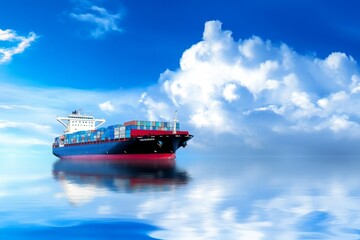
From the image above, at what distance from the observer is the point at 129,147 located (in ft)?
284

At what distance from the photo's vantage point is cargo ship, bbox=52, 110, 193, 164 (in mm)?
84375

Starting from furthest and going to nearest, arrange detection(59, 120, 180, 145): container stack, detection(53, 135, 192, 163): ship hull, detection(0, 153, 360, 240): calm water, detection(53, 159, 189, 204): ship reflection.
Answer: detection(59, 120, 180, 145): container stack
detection(53, 135, 192, 163): ship hull
detection(53, 159, 189, 204): ship reflection
detection(0, 153, 360, 240): calm water

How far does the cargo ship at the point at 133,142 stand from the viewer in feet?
277

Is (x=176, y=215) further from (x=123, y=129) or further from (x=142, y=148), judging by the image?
(x=123, y=129)

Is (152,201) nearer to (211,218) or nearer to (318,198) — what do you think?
(211,218)

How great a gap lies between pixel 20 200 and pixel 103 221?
9.89m

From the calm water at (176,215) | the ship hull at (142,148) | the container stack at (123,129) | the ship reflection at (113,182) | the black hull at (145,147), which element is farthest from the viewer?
the container stack at (123,129)

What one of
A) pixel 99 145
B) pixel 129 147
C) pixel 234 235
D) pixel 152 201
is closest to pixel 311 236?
pixel 234 235

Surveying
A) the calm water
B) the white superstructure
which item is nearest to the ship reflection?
the calm water

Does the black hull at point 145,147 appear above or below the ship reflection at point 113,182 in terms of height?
above

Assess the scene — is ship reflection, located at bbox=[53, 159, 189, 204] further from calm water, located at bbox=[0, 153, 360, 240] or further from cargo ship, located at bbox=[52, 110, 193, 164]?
cargo ship, located at bbox=[52, 110, 193, 164]

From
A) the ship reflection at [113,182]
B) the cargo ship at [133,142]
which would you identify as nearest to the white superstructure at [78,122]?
the cargo ship at [133,142]

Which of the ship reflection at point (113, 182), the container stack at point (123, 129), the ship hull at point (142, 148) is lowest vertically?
the ship reflection at point (113, 182)

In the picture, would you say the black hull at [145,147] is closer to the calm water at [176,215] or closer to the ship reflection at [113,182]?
the ship reflection at [113,182]
